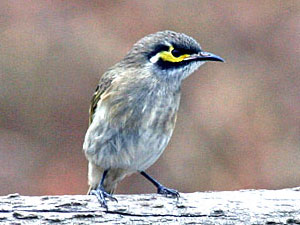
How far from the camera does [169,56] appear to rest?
303 inches

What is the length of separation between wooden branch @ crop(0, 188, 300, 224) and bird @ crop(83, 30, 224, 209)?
0.52 meters

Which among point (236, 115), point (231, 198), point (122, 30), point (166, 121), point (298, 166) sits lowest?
point (231, 198)

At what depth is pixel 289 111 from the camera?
1469 cm

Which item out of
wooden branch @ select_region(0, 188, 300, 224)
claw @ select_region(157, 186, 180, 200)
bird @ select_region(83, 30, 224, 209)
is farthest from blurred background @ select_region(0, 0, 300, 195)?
wooden branch @ select_region(0, 188, 300, 224)

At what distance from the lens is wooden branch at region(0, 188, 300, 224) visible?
670 cm

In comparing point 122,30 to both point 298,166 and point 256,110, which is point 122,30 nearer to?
point 256,110

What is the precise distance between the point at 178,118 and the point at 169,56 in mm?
6501

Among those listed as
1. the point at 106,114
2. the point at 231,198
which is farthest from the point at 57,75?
the point at 231,198

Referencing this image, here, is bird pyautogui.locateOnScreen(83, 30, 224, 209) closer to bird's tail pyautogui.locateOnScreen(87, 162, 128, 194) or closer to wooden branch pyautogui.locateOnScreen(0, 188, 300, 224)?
bird's tail pyautogui.locateOnScreen(87, 162, 128, 194)

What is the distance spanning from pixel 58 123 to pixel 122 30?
2137 mm

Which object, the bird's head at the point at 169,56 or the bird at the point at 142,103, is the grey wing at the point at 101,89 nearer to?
the bird at the point at 142,103

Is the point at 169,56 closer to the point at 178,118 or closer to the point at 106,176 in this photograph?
the point at 106,176

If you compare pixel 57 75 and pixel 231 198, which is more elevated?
pixel 57 75

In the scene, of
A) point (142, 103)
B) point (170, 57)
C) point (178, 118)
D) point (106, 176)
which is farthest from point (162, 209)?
point (178, 118)
